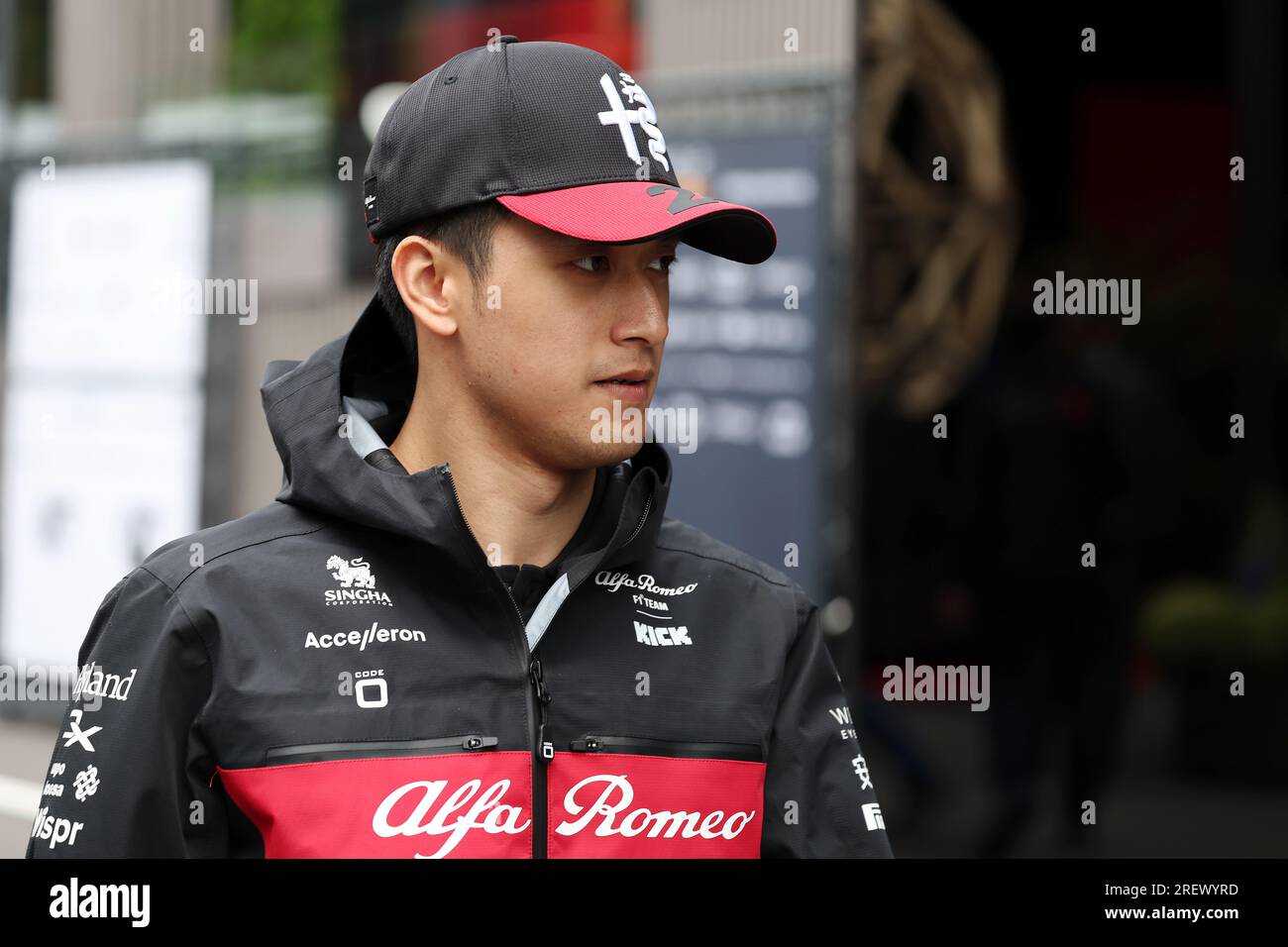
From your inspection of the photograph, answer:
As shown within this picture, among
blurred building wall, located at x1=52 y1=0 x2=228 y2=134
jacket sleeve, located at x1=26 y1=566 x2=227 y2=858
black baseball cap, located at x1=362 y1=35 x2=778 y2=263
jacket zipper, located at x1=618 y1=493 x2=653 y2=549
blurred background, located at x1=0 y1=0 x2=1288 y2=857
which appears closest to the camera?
jacket sleeve, located at x1=26 y1=566 x2=227 y2=858

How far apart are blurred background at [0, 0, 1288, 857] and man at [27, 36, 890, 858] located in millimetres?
1822

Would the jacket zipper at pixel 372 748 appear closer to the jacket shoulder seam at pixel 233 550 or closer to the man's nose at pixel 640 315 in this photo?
the jacket shoulder seam at pixel 233 550

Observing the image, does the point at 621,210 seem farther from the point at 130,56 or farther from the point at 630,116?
the point at 130,56

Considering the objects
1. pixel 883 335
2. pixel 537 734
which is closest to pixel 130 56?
pixel 883 335

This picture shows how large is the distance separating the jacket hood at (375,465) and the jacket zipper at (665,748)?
19 cm

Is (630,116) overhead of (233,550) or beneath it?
overhead

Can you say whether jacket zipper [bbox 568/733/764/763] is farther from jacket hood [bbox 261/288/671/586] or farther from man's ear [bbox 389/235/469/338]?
man's ear [bbox 389/235/469/338]

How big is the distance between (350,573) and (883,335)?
4023 mm

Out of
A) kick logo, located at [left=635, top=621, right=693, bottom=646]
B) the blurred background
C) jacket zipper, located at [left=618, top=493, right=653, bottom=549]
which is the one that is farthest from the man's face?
the blurred background

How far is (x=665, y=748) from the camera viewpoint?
205 centimetres

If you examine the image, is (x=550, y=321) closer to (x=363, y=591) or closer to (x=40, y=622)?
(x=363, y=591)

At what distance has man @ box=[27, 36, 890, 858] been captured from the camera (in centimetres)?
193

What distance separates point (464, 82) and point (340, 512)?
539 millimetres
